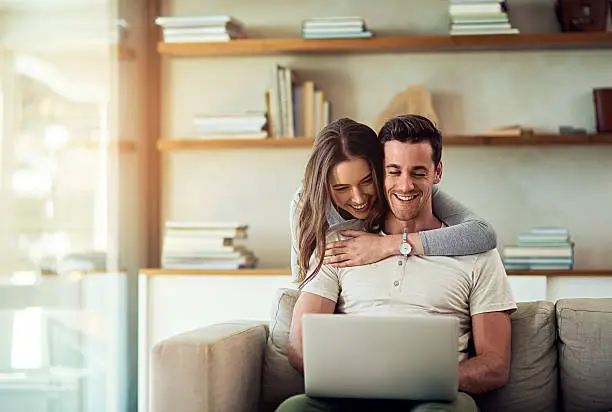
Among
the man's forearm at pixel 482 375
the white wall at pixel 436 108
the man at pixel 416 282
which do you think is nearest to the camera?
the man's forearm at pixel 482 375

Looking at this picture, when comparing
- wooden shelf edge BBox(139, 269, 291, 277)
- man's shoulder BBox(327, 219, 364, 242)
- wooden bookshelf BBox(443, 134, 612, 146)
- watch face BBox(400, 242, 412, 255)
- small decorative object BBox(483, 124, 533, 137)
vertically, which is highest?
small decorative object BBox(483, 124, 533, 137)

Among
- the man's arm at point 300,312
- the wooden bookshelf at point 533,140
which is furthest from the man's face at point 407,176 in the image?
the wooden bookshelf at point 533,140

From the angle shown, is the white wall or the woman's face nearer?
the woman's face

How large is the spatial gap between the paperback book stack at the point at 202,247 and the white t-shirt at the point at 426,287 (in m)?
1.37

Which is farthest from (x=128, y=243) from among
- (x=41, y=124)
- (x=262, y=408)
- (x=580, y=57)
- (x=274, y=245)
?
(x=580, y=57)

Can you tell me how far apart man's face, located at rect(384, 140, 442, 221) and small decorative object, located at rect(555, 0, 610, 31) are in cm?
173

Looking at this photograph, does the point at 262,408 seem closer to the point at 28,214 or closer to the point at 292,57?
the point at 28,214

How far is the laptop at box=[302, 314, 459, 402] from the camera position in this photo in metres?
2.08

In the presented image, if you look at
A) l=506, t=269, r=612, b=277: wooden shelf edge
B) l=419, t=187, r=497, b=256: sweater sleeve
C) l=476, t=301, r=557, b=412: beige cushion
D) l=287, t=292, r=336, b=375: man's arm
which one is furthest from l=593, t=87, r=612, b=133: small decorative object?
l=287, t=292, r=336, b=375: man's arm

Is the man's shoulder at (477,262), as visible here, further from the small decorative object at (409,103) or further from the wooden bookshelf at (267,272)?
the small decorative object at (409,103)

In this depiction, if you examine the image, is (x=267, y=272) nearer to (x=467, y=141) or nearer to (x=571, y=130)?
(x=467, y=141)

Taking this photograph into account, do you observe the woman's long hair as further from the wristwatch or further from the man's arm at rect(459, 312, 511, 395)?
the man's arm at rect(459, 312, 511, 395)

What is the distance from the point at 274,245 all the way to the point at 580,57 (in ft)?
5.14

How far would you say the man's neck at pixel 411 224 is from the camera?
9.02 ft
